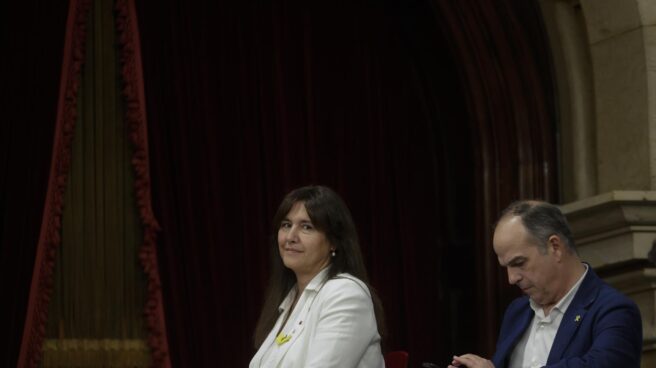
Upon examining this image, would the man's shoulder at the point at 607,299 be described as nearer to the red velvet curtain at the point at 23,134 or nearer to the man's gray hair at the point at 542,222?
the man's gray hair at the point at 542,222

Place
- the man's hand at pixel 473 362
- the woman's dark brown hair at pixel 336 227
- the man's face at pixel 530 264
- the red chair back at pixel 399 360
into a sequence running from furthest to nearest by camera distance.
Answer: the woman's dark brown hair at pixel 336 227 < the red chair back at pixel 399 360 < the man's face at pixel 530 264 < the man's hand at pixel 473 362

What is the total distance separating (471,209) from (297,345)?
2.25 metres

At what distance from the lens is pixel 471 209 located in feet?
21.0

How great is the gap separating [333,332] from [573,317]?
0.68 m

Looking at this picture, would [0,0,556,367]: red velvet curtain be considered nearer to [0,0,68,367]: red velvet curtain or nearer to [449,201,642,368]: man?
[0,0,68,367]: red velvet curtain

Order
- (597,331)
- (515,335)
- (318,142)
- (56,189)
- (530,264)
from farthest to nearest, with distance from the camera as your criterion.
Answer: (318,142) → (56,189) → (515,335) → (530,264) → (597,331)

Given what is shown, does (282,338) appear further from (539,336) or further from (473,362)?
(539,336)

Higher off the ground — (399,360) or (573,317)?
(573,317)

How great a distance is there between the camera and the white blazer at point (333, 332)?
420 centimetres

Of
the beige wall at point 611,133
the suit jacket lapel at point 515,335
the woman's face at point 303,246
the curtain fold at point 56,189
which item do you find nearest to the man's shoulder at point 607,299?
the suit jacket lapel at point 515,335

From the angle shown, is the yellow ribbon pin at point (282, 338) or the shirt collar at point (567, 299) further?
the yellow ribbon pin at point (282, 338)

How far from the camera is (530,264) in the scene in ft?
13.5

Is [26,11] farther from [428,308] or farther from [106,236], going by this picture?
[428,308]

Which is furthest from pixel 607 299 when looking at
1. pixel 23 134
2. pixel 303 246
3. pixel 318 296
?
pixel 23 134
